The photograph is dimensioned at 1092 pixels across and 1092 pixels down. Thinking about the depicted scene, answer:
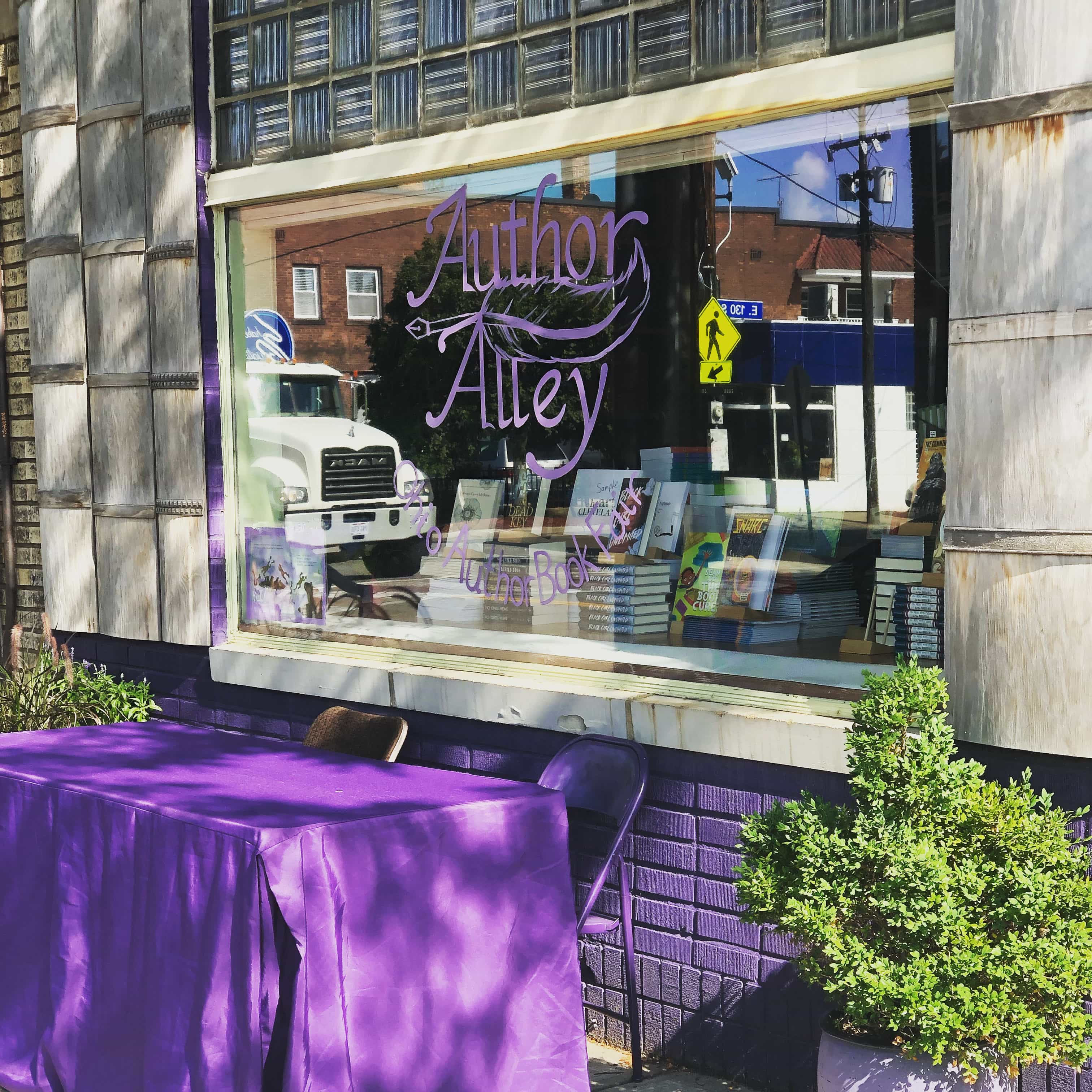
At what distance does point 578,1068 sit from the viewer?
3768 mm

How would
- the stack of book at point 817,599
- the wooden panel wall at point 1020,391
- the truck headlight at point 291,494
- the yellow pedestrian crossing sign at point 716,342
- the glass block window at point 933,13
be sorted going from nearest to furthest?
the wooden panel wall at point 1020,391 < the glass block window at point 933,13 < the stack of book at point 817,599 < the yellow pedestrian crossing sign at point 716,342 < the truck headlight at point 291,494

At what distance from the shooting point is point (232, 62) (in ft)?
19.3

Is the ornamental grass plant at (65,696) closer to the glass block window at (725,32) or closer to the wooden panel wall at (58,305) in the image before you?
the wooden panel wall at (58,305)

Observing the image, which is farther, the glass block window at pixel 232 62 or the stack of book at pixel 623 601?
the glass block window at pixel 232 62

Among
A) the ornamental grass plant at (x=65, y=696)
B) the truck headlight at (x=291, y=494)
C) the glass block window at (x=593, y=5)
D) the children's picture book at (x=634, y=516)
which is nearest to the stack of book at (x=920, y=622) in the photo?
the children's picture book at (x=634, y=516)

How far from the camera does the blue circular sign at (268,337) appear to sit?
5863 millimetres

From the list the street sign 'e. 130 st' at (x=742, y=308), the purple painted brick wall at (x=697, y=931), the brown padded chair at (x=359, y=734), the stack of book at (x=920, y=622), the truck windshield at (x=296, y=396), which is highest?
the street sign 'e. 130 st' at (x=742, y=308)

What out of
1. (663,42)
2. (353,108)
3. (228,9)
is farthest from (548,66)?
(228,9)

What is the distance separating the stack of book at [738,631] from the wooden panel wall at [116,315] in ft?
7.58

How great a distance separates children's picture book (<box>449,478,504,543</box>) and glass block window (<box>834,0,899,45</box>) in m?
2.01

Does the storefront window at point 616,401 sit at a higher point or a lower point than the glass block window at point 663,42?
lower

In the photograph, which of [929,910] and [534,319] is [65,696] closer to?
[534,319]

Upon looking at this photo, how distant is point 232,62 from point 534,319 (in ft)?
6.26

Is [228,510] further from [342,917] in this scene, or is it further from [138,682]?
[342,917]
